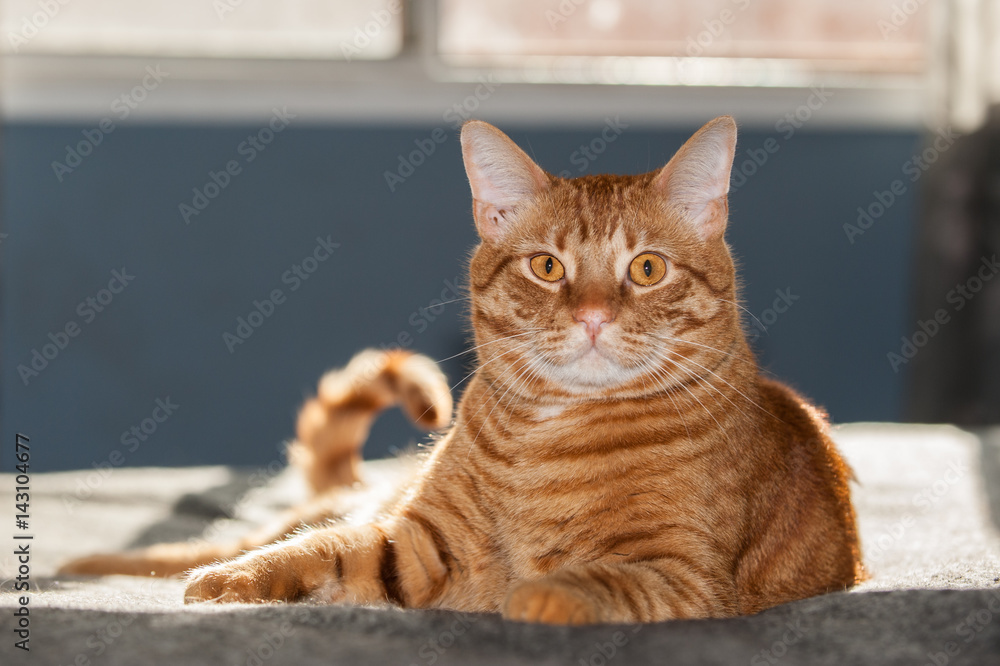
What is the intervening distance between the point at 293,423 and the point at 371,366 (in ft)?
6.57

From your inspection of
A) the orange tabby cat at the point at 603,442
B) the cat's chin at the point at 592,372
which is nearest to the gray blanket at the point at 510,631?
the orange tabby cat at the point at 603,442

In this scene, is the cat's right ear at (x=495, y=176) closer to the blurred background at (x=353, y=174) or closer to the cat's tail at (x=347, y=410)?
the cat's tail at (x=347, y=410)

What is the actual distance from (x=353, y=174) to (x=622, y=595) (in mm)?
3301

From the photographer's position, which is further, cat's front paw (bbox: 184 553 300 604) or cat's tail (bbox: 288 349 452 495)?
cat's tail (bbox: 288 349 452 495)

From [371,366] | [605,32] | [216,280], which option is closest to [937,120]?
[605,32]

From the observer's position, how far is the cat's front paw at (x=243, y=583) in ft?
4.92

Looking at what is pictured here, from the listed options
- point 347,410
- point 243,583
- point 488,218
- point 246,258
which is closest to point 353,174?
point 246,258

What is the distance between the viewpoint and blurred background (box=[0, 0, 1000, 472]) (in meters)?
4.09

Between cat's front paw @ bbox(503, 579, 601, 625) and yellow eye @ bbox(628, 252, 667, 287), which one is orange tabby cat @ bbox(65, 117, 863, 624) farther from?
cat's front paw @ bbox(503, 579, 601, 625)

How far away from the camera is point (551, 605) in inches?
48.6

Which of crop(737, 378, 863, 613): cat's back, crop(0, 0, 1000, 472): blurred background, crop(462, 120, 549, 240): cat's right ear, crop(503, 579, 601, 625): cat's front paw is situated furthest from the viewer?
crop(0, 0, 1000, 472): blurred background

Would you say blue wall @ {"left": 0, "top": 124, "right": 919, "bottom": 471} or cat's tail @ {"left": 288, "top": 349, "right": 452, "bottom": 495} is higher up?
blue wall @ {"left": 0, "top": 124, "right": 919, "bottom": 471}

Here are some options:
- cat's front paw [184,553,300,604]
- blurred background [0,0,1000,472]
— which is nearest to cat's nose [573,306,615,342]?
cat's front paw [184,553,300,604]

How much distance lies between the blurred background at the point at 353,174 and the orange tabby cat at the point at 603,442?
2384mm
